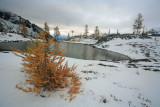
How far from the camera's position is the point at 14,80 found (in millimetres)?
2672

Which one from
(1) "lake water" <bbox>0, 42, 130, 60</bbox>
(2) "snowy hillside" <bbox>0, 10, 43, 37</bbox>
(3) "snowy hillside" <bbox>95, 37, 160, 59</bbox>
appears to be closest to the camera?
(1) "lake water" <bbox>0, 42, 130, 60</bbox>

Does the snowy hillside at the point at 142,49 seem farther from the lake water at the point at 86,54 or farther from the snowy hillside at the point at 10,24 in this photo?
the snowy hillside at the point at 10,24

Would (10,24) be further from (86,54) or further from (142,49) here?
(142,49)

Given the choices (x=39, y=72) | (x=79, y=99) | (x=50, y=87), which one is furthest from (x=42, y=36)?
(x=79, y=99)

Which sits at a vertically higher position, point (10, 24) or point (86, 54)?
point (10, 24)

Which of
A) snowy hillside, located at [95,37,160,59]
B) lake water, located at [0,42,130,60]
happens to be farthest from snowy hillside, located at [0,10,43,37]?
snowy hillside, located at [95,37,160,59]

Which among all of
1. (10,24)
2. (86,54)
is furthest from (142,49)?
(10,24)

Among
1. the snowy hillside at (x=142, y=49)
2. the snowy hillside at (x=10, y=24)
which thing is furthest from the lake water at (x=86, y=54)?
the snowy hillside at (x=10, y=24)

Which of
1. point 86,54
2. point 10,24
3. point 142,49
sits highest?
point 10,24

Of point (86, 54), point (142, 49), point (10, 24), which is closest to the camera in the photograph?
point (86, 54)

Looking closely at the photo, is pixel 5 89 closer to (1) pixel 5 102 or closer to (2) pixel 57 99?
(1) pixel 5 102

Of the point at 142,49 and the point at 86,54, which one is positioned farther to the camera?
the point at 142,49

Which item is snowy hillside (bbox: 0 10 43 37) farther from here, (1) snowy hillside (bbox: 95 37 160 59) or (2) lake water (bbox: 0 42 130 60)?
(1) snowy hillside (bbox: 95 37 160 59)

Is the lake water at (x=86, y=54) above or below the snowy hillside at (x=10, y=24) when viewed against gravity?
below
